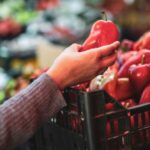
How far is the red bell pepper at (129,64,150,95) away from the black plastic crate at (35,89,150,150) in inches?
5.5

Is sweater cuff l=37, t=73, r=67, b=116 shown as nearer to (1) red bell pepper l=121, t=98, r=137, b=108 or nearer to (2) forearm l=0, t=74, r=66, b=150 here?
(2) forearm l=0, t=74, r=66, b=150

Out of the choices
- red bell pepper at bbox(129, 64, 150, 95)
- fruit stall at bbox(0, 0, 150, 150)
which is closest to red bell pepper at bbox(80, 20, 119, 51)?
fruit stall at bbox(0, 0, 150, 150)

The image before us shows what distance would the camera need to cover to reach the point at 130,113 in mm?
1064

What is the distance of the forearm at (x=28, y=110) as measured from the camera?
1007mm

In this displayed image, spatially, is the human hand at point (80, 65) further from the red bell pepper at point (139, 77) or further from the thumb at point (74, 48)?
the red bell pepper at point (139, 77)

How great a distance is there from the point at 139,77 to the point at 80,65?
253 millimetres

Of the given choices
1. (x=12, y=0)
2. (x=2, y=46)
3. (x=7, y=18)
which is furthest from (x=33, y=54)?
(x=12, y=0)

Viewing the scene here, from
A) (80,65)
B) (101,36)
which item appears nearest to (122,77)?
(101,36)

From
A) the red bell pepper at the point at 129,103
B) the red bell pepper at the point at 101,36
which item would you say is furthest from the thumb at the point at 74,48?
the red bell pepper at the point at 129,103

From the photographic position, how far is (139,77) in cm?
122

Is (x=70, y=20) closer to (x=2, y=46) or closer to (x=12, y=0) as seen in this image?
(x=2, y=46)

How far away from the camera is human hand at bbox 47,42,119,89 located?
1043 mm

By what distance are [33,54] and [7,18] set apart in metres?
0.90

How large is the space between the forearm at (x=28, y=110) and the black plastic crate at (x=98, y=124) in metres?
0.06
